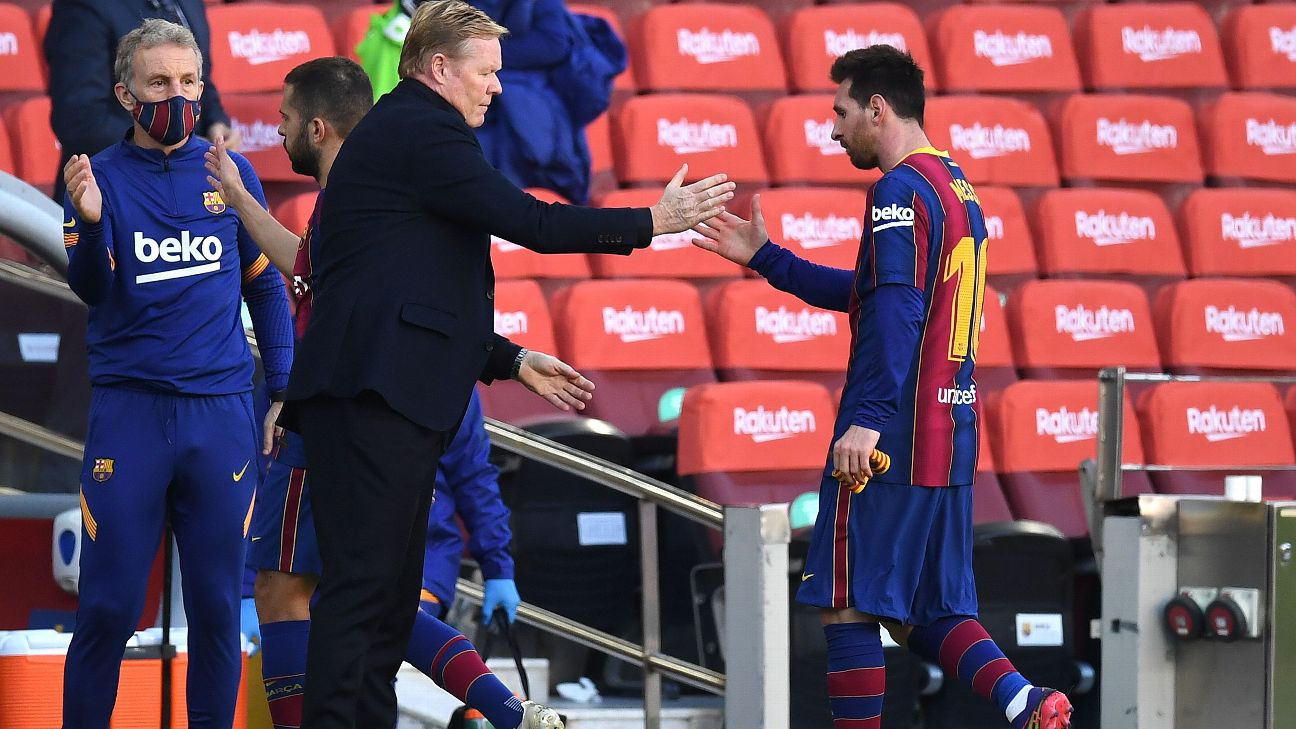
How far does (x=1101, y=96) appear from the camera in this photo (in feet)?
25.0

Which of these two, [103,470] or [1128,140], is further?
[1128,140]

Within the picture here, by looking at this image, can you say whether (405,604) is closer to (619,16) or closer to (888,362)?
(888,362)

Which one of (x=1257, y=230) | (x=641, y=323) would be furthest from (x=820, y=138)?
(x=1257, y=230)

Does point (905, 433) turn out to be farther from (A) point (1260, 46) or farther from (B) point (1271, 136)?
(A) point (1260, 46)

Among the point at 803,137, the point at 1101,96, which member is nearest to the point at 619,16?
the point at 803,137

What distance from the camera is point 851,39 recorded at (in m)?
7.50

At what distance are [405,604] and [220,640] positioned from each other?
55 centimetres

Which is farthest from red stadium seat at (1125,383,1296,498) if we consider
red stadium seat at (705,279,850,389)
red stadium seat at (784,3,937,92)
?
red stadium seat at (784,3,937,92)

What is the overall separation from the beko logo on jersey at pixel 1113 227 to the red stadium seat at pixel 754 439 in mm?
1864

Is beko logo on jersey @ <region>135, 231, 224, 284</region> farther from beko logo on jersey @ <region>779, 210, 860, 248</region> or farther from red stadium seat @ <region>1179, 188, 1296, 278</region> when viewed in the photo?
red stadium seat @ <region>1179, 188, 1296, 278</region>

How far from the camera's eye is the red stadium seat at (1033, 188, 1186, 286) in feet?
22.9

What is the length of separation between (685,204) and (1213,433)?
12.8 ft

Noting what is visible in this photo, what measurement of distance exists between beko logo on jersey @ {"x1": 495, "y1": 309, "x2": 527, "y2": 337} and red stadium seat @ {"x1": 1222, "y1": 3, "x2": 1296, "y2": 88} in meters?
4.23

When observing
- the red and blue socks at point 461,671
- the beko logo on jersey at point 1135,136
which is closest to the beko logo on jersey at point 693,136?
the beko logo on jersey at point 1135,136
